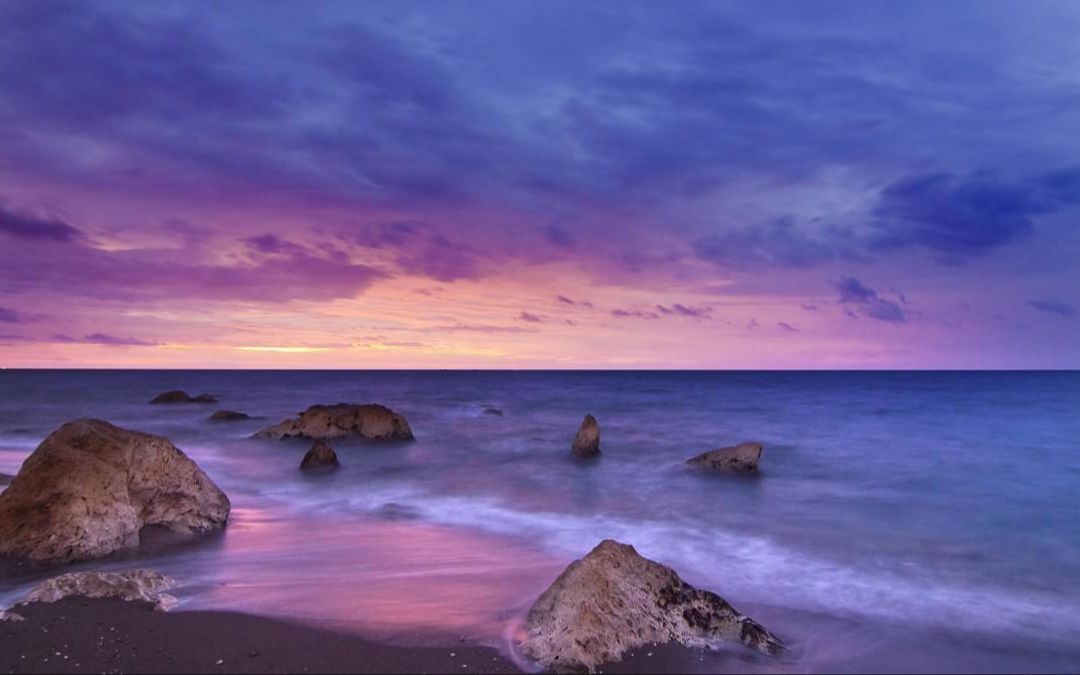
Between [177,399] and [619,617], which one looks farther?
[177,399]

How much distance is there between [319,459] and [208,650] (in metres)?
13.0

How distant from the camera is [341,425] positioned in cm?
2658

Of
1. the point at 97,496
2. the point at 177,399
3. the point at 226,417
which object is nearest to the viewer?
the point at 97,496

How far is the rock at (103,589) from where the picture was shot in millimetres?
7551

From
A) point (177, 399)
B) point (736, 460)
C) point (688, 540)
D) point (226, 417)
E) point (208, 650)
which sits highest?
point (736, 460)

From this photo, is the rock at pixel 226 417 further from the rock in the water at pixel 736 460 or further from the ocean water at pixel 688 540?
the rock in the water at pixel 736 460

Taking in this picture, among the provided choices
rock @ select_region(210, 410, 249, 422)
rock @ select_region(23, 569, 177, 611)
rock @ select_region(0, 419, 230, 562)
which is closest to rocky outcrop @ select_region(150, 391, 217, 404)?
rock @ select_region(210, 410, 249, 422)

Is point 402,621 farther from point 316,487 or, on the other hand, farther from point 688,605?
point 316,487

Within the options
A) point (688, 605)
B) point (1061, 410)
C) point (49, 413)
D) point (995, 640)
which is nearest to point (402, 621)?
point (688, 605)

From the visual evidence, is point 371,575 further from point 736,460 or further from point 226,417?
point 226,417

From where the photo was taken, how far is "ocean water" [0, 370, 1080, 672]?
26.1 ft

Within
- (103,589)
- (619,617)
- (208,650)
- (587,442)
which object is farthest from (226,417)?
(619,617)

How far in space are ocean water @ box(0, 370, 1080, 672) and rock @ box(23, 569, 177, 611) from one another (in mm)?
337

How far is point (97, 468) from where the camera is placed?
1035 centimetres
